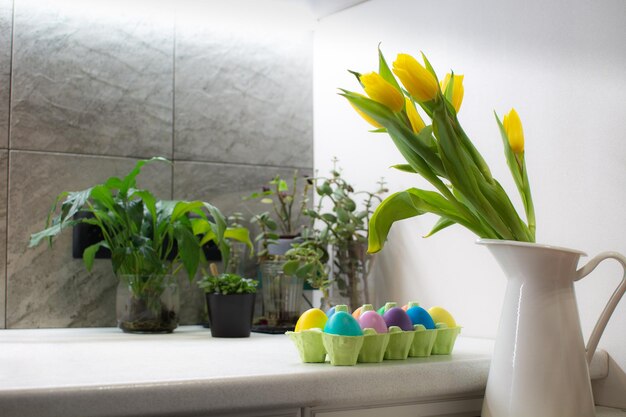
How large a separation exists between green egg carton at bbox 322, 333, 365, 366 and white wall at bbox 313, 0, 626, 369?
0.46 m

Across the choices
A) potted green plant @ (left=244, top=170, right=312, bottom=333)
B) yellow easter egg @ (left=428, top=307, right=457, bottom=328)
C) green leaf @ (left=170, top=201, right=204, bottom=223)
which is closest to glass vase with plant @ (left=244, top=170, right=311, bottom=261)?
potted green plant @ (left=244, top=170, right=312, bottom=333)

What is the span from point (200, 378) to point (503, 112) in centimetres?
85

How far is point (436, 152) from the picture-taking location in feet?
3.47

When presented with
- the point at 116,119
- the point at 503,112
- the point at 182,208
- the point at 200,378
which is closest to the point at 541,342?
the point at 200,378

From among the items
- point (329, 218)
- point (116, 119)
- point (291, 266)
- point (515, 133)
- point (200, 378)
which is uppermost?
point (116, 119)

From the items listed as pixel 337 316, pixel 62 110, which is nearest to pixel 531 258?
pixel 337 316

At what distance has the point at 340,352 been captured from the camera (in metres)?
1.03

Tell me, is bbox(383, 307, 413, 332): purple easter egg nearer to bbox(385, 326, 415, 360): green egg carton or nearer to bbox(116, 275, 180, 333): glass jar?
bbox(385, 326, 415, 360): green egg carton

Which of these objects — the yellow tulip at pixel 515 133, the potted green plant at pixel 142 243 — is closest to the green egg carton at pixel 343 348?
the yellow tulip at pixel 515 133

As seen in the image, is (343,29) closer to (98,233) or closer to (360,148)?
(360,148)

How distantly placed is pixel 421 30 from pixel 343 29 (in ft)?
0.92

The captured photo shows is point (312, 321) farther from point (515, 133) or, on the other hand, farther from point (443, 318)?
point (515, 133)

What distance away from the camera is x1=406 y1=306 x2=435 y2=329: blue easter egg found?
1.18 m

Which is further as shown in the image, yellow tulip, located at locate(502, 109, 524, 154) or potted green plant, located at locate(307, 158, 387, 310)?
potted green plant, located at locate(307, 158, 387, 310)
